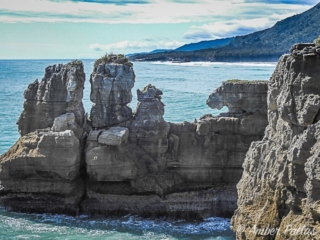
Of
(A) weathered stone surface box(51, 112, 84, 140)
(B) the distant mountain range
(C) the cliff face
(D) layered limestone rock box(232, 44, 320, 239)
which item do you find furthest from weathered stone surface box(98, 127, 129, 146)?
(B) the distant mountain range

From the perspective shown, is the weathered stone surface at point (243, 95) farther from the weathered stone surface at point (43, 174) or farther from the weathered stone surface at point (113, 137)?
the weathered stone surface at point (43, 174)

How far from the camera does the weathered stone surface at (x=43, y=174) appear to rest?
28594 millimetres

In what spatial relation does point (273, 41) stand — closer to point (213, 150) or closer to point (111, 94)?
point (213, 150)

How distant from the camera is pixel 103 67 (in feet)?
101

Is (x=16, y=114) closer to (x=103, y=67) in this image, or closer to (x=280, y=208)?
(x=103, y=67)

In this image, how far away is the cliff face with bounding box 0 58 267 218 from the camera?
29000mm

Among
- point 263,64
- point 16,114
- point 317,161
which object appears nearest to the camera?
point 317,161

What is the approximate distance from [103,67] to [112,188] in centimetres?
630

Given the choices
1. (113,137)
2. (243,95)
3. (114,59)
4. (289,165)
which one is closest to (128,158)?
(113,137)

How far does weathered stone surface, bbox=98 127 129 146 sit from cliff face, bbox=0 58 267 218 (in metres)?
0.05

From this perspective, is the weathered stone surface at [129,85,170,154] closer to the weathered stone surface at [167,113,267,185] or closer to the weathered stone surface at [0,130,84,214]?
the weathered stone surface at [167,113,267,185]

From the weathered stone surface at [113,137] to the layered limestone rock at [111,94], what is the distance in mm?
1310

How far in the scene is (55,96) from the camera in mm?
30938

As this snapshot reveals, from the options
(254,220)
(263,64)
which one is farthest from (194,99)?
(263,64)
